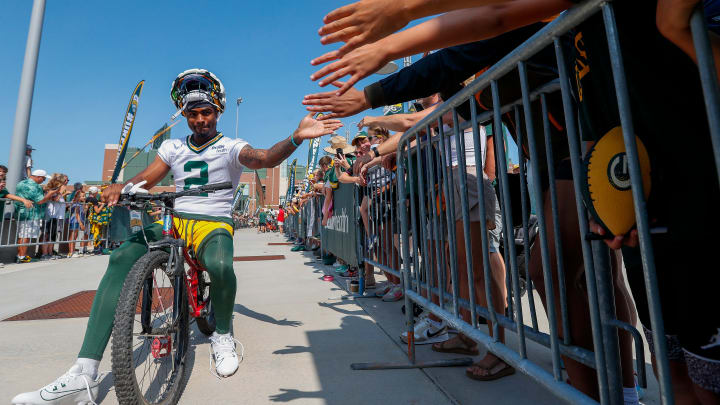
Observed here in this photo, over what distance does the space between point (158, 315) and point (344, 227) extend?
328 cm

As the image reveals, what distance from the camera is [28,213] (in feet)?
Answer: 27.6

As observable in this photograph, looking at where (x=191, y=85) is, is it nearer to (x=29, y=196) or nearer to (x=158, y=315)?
(x=158, y=315)

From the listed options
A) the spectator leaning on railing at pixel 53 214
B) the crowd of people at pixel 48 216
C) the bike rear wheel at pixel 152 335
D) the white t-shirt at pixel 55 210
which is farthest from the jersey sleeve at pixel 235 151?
the white t-shirt at pixel 55 210

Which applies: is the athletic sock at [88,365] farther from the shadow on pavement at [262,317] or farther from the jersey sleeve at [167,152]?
the shadow on pavement at [262,317]

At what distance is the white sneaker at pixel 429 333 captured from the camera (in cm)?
Result: 288

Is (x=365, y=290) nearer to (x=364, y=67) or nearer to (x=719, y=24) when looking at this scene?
(x=364, y=67)

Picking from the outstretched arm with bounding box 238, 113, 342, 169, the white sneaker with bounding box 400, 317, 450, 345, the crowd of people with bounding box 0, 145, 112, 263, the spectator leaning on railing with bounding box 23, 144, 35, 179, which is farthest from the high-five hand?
the spectator leaning on railing with bounding box 23, 144, 35, 179

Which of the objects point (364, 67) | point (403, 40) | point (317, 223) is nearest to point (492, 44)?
point (403, 40)

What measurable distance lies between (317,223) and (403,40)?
7529 mm

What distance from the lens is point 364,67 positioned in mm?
1269

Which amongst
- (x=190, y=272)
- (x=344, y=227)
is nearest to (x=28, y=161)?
(x=344, y=227)

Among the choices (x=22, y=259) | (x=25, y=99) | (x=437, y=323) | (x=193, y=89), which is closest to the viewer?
(x=193, y=89)

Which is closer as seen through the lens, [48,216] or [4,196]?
[4,196]

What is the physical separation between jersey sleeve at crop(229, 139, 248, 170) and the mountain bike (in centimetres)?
66
